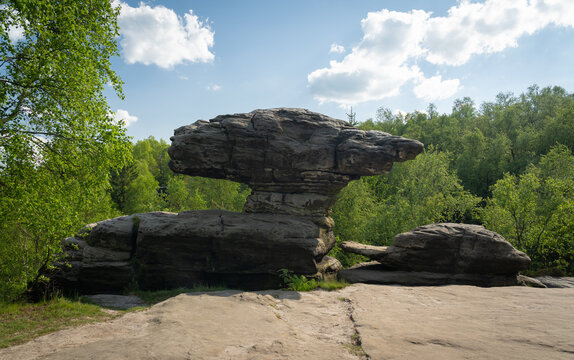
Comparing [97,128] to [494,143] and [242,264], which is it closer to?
[242,264]

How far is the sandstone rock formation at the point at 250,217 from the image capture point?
16.7 meters

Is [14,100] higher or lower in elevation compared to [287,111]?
lower

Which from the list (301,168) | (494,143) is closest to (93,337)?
(301,168)

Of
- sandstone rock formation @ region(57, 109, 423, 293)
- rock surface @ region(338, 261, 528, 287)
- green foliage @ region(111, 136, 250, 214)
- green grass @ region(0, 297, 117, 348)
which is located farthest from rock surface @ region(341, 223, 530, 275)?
green foliage @ region(111, 136, 250, 214)

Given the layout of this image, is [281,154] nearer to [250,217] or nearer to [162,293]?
[250,217]

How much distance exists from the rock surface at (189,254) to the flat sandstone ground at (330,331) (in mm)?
4350

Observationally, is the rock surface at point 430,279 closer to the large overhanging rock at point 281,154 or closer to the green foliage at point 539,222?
the large overhanging rock at point 281,154

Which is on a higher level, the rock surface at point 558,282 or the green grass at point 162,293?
the rock surface at point 558,282

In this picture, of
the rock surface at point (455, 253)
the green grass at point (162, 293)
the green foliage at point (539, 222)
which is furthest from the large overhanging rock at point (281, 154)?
the green foliage at point (539, 222)

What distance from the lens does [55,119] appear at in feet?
42.2

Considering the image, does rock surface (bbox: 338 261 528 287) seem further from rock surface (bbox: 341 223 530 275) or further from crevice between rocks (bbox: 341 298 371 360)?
crevice between rocks (bbox: 341 298 371 360)

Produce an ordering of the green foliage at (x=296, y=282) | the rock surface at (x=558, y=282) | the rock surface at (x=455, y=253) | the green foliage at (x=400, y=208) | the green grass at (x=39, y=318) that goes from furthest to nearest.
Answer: the green foliage at (x=400, y=208) → the rock surface at (x=558, y=282) → the rock surface at (x=455, y=253) → the green foliage at (x=296, y=282) → the green grass at (x=39, y=318)

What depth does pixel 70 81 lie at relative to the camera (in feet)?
40.8

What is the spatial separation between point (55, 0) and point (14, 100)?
4.72 metres
